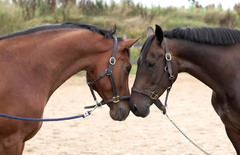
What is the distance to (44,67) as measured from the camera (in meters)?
3.03

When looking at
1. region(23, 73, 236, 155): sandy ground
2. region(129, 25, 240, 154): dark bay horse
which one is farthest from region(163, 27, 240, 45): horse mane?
region(23, 73, 236, 155): sandy ground

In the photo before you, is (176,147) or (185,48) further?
(176,147)

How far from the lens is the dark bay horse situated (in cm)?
319

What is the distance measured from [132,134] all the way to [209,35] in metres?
2.92

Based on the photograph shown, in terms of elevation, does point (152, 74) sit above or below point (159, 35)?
below

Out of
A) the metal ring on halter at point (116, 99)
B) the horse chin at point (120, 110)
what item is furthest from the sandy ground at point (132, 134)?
the metal ring on halter at point (116, 99)

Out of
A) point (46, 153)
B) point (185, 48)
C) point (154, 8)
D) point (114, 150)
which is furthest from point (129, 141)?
point (154, 8)

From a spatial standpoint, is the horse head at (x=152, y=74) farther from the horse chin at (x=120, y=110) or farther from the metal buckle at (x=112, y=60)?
the metal buckle at (x=112, y=60)

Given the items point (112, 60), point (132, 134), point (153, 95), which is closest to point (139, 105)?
point (153, 95)

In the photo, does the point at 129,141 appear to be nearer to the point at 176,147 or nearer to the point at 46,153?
the point at 176,147

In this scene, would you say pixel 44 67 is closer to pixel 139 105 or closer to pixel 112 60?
pixel 112 60

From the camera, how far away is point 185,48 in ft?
10.5

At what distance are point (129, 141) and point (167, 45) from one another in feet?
8.28

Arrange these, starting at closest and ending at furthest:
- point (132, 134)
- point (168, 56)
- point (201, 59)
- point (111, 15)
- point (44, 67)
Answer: point (44, 67) < point (168, 56) < point (201, 59) < point (132, 134) < point (111, 15)
